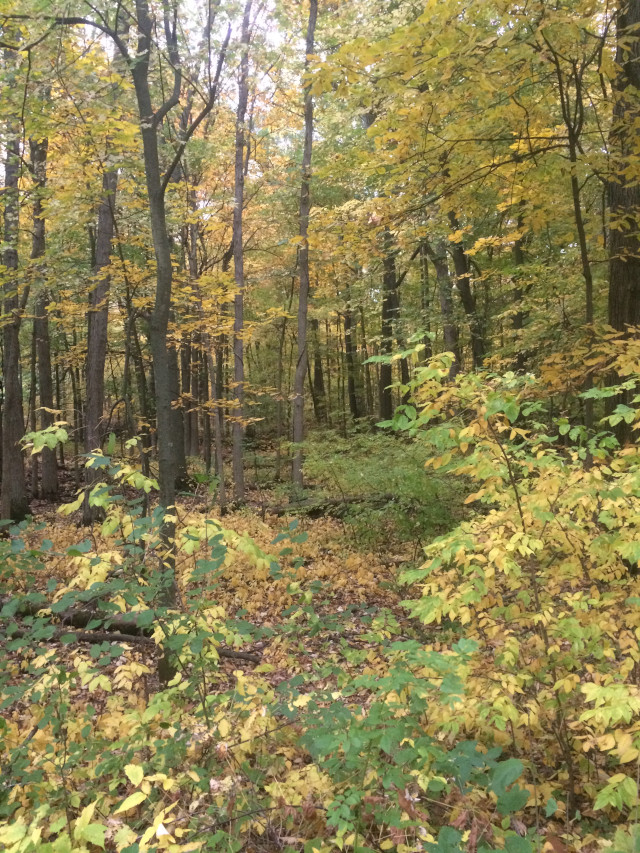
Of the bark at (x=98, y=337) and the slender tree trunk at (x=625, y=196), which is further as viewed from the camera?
the bark at (x=98, y=337)

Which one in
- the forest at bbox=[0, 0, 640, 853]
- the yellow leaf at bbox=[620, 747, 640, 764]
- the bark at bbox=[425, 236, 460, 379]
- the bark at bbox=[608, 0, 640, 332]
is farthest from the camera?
the bark at bbox=[425, 236, 460, 379]

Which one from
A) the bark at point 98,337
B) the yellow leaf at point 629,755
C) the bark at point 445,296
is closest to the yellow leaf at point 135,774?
the yellow leaf at point 629,755

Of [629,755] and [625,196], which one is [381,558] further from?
[629,755]

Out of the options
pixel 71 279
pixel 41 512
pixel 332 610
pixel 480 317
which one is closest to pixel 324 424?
pixel 480 317

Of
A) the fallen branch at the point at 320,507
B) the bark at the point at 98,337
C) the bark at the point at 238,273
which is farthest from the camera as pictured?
the bark at the point at 238,273

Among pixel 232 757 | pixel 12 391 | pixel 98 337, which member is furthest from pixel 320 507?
pixel 232 757

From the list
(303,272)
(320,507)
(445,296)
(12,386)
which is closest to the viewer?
(12,386)

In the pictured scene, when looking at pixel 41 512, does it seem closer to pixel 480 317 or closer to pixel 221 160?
pixel 221 160

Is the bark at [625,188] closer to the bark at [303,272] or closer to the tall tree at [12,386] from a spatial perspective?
the bark at [303,272]

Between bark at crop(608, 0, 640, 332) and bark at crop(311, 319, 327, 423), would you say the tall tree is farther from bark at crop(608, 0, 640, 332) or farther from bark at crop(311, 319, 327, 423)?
bark at crop(311, 319, 327, 423)

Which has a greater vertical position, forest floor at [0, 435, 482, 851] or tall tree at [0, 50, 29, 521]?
tall tree at [0, 50, 29, 521]

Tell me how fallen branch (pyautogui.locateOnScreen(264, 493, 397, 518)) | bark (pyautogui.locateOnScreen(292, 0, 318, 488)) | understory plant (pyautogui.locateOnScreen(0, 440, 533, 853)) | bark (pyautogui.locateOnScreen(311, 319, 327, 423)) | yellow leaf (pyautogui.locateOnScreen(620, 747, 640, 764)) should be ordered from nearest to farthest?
yellow leaf (pyautogui.locateOnScreen(620, 747, 640, 764))
understory plant (pyautogui.locateOnScreen(0, 440, 533, 853))
fallen branch (pyautogui.locateOnScreen(264, 493, 397, 518))
bark (pyautogui.locateOnScreen(292, 0, 318, 488))
bark (pyautogui.locateOnScreen(311, 319, 327, 423))

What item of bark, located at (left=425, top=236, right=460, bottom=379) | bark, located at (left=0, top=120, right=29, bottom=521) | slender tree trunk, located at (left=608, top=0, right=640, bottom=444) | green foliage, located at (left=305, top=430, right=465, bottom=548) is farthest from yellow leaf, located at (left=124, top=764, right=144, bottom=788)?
bark, located at (left=425, top=236, right=460, bottom=379)

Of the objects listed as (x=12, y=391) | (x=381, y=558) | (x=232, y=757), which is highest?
(x=12, y=391)
